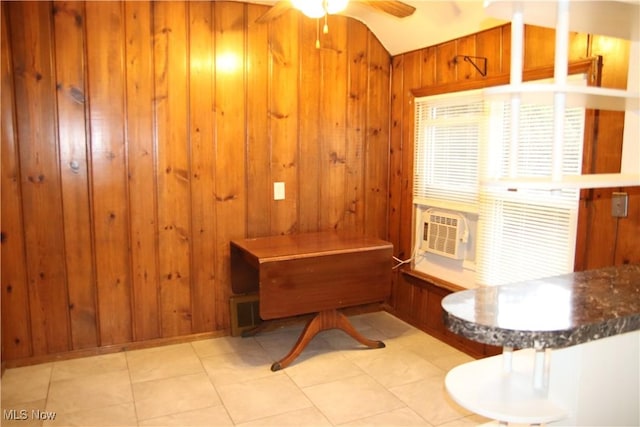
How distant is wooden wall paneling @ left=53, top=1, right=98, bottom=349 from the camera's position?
294 cm

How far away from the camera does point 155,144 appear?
322 centimetres

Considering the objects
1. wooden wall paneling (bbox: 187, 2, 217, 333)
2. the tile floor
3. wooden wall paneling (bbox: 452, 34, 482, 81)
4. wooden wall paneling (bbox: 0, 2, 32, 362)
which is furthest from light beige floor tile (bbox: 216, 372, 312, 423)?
wooden wall paneling (bbox: 452, 34, 482, 81)

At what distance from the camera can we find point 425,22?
10.6ft

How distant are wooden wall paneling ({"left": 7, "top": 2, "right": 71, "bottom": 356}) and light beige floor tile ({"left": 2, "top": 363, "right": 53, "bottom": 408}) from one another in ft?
0.45

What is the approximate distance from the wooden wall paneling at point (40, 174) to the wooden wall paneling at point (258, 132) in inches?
47.5

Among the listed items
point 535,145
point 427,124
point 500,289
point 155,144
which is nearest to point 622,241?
point 535,145

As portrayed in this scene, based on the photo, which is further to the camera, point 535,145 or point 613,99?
point 535,145

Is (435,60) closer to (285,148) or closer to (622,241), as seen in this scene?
(285,148)

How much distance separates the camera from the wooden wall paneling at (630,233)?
7.22ft

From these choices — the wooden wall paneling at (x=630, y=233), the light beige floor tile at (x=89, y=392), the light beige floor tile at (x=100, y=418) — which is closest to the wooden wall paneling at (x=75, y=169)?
the light beige floor tile at (x=89, y=392)

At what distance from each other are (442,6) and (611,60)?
1080 millimetres
